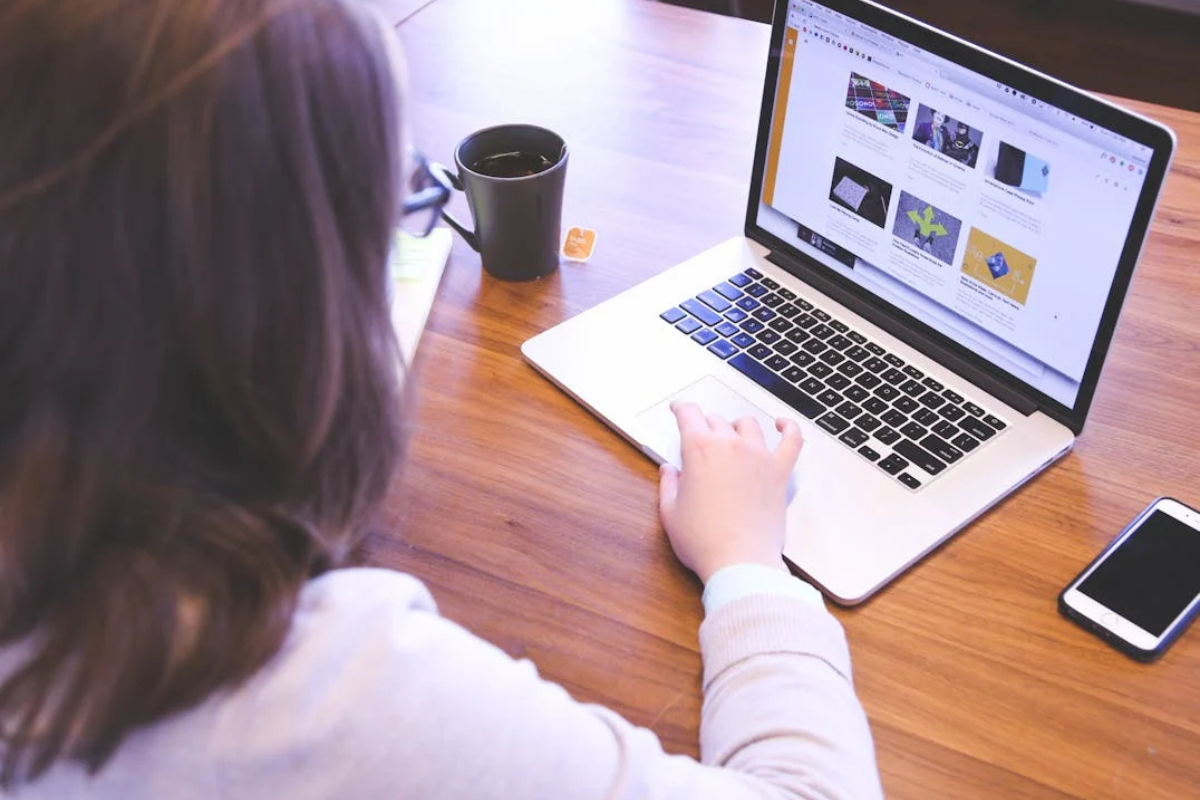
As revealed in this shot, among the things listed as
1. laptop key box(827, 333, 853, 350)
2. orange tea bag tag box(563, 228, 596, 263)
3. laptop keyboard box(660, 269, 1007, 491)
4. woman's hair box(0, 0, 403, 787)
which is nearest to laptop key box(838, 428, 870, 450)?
laptop keyboard box(660, 269, 1007, 491)

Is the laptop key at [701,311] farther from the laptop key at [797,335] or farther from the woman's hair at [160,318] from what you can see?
the woman's hair at [160,318]

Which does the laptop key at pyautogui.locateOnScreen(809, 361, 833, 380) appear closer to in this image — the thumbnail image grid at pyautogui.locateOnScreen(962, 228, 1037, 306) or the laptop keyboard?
the laptop keyboard

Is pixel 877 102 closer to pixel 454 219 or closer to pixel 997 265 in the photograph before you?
pixel 997 265

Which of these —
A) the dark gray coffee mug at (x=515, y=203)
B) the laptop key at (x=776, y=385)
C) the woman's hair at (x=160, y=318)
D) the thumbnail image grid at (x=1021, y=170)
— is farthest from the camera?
the dark gray coffee mug at (x=515, y=203)

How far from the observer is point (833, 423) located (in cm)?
90

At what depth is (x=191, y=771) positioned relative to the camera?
510 mm

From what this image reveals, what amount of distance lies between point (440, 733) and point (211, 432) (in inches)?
7.3

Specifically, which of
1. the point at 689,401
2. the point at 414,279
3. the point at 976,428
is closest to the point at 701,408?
the point at 689,401

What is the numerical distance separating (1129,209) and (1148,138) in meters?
0.05

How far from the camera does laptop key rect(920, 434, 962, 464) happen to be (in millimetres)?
873

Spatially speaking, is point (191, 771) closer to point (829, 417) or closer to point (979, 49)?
point (829, 417)

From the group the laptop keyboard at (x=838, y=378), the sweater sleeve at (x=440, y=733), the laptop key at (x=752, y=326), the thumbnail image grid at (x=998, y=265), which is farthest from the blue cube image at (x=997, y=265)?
the sweater sleeve at (x=440, y=733)

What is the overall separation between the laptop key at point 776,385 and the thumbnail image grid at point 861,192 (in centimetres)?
16

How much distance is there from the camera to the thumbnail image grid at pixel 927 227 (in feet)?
2.96
